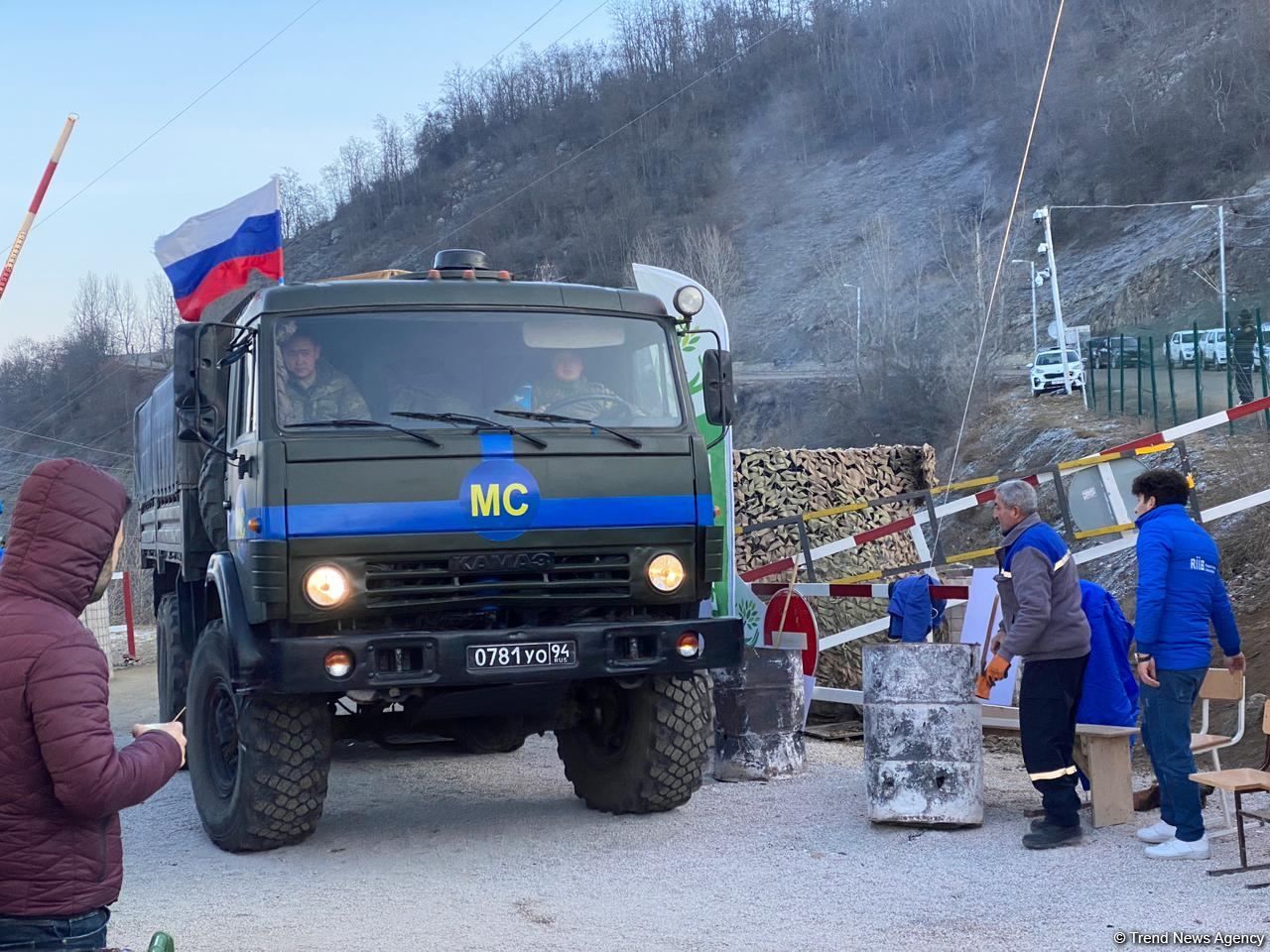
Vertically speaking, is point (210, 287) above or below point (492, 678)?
above

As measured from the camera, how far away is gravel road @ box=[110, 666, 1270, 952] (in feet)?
17.5

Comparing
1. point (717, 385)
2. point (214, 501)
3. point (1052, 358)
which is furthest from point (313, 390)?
point (1052, 358)

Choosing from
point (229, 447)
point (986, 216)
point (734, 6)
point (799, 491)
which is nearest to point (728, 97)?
point (734, 6)

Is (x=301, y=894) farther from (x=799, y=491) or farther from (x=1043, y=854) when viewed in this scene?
(x=799, y=491)

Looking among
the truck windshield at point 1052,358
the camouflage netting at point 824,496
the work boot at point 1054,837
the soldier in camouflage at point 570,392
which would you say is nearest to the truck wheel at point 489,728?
the soldier in camouflage at point 570,392

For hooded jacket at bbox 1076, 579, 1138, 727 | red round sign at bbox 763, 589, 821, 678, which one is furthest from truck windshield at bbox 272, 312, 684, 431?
red round sign at bbox 763, 589, 821, 678

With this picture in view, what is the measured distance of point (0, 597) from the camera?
3062mm

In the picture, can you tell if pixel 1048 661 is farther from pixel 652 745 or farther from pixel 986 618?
pixel 986 618

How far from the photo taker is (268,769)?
6711 mm

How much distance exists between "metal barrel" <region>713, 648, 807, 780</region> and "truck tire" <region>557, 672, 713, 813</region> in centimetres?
91

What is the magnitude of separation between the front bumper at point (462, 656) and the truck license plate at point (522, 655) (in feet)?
0.05

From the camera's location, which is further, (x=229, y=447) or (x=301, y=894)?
(x=229, y=447)

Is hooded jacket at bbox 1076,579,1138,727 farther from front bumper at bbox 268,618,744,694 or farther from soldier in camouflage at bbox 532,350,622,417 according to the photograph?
soldier in camouflage at bbox 532,350,622,417

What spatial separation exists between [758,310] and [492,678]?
213ft
